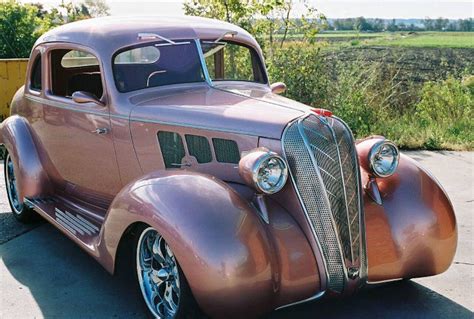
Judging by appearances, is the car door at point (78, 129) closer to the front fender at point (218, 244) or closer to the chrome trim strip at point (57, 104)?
the chrome trim strip at point (57, 104)

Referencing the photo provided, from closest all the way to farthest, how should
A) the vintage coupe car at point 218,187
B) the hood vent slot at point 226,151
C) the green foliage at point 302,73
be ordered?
the vintage coupe car at point 218,187
the hood vent slot at point 226,151
the green foliage at point 302,73

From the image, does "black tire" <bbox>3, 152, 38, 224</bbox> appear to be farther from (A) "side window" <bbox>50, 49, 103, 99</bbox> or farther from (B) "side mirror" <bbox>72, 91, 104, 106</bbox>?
(B) "side mirror" <bbox>72, 91, 104, 106</bbox>

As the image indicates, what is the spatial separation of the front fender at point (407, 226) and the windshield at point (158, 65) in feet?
4.96

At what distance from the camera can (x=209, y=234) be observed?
3043mm

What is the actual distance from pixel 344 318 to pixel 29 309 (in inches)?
80.5

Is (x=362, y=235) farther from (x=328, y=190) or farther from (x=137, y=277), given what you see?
(x=137, y=277)

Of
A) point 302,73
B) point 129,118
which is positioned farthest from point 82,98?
point 302,73

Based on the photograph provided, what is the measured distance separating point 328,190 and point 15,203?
140 inches

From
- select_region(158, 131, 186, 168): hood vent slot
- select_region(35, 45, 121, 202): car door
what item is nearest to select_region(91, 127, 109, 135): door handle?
select_region(35, 45, 121, 202): car door

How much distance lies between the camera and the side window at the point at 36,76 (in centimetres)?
543

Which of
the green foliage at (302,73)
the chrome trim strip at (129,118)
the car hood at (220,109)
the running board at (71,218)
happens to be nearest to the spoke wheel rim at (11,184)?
the running board at (71,218)

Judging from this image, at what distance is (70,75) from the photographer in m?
5.45

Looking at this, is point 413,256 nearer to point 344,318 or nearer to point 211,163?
point 344,318

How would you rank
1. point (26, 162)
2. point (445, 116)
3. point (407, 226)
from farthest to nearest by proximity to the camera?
point (445, 116) → point (26, 162) → point (407, 226)
